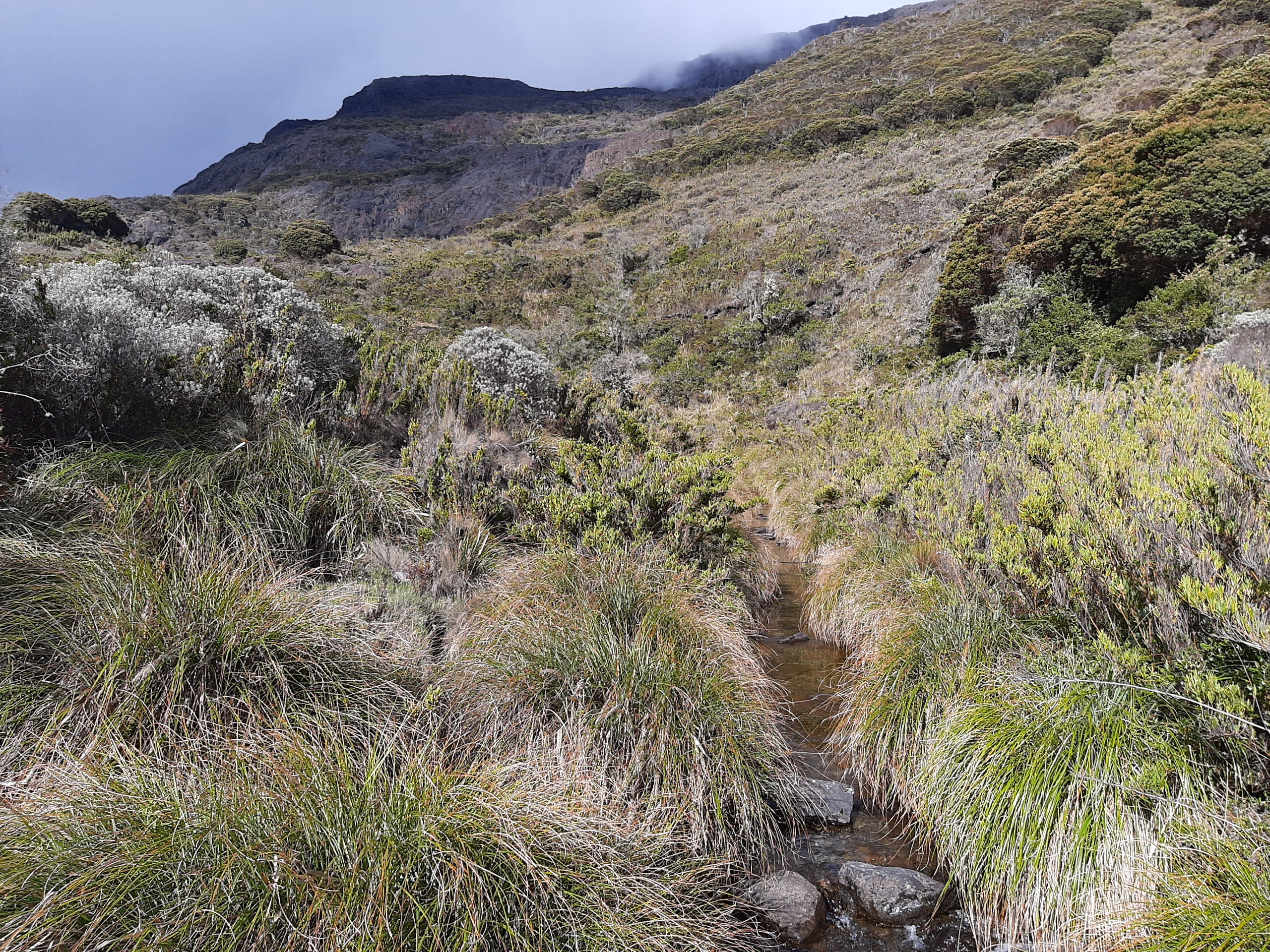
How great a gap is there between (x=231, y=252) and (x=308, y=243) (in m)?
4.35

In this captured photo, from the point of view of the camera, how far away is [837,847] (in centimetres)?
334

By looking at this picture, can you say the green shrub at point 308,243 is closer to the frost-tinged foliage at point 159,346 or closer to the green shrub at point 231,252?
the green shrub at point 231,252

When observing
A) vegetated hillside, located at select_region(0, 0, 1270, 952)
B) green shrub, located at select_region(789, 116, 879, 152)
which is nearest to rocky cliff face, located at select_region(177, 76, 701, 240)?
green shrub, located at select_region(789, 116, 879, 152)

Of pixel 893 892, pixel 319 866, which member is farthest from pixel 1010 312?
pixel 319 866

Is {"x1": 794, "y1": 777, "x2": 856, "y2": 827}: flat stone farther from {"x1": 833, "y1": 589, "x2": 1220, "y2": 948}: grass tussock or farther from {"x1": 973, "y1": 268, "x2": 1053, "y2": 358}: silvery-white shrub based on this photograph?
{"x1": 973, "y1": 268, "x2": 1053, "y2": 358}: silvery-white shrub

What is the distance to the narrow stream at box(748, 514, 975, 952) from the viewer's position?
279 cm

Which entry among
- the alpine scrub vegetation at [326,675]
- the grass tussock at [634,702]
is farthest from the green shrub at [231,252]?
the grass tussock at [634,702]

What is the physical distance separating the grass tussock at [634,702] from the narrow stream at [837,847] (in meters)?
0.28

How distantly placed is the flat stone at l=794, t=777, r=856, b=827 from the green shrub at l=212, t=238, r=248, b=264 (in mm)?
40493

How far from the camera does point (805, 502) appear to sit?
9.55m

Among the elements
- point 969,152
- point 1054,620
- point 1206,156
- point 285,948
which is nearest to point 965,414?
point 1054,620

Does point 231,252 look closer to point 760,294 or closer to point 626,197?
point 626,197

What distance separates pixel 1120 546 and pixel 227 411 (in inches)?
245

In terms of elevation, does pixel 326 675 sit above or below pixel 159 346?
below
